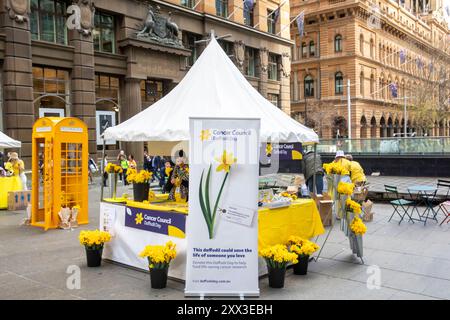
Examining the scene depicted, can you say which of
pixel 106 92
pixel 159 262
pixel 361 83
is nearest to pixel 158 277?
pixel 159 262

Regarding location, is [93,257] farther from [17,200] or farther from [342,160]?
[17,200]

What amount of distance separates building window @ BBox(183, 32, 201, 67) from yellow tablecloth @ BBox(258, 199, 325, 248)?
80.3 ft

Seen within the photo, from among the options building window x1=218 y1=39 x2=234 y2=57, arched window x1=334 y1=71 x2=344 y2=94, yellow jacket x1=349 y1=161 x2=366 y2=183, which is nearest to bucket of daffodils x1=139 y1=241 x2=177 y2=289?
yellow jacket x1=349 y1=161 x2=366 y2=183

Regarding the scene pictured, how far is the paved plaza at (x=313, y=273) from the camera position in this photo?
6.39 metres

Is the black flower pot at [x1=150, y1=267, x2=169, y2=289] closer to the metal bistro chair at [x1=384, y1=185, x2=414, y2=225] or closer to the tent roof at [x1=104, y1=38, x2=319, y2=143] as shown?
the tent roof at [x1=104, y1=38, x2=319, y2=143]

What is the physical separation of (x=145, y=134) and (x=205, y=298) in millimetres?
2990

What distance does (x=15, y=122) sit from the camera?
21.0 m

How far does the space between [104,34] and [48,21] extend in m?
3.57

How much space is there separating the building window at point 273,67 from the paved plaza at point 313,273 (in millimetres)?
30366

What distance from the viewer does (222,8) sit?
3456cm

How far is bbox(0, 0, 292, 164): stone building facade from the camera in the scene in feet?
68.8

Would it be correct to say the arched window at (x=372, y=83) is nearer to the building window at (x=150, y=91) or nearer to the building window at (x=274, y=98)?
the building window at (x=274, y=98)

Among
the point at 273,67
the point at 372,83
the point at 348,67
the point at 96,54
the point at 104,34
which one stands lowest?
the point at 96,54

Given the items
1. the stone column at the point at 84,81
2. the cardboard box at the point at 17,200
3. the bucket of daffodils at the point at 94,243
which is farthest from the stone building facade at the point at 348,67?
the bucket of daffodils at the point at 94,243
